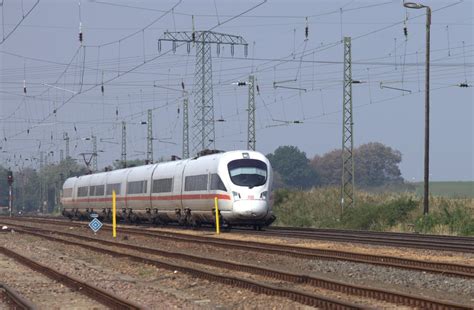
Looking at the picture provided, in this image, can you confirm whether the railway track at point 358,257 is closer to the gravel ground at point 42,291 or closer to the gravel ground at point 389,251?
the gravel ground at point 389,251

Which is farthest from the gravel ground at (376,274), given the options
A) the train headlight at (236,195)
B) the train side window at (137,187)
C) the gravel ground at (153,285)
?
the train side window at (137,187)

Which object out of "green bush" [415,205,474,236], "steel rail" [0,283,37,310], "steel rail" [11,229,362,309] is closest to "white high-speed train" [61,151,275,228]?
"green bush" [415,205,474,236]

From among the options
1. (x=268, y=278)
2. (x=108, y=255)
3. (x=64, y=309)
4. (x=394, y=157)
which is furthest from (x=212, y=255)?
(x=394, y=157)

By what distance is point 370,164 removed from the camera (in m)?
146

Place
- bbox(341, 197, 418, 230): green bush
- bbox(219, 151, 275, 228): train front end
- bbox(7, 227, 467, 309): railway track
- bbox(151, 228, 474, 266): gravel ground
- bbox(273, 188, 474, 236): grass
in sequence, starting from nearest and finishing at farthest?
1. bbox(7, 227, 467, 309): railway track
2. bbox(151, 228, 474, 266): gravel ground
3. bbox(219, 151, 275, 228): train front end
4. bbox(273, 188, 474, 236): grass
5. bbox(341, 197, 418, 230): green bush

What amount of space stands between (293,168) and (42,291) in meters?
129

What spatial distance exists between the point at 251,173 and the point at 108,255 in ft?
37.2

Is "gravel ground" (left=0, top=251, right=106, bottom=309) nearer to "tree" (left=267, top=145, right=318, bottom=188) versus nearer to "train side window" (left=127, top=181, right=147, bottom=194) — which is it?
"train side window" (left=127, top=181, right=147, bottom=194)

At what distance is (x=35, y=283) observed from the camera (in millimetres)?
17812

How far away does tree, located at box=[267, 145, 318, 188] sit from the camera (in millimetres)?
142375

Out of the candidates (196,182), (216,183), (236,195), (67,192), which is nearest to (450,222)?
(236,195)

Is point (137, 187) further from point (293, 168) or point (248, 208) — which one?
point (293, 168)

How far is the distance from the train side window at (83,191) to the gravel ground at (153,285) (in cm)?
3598

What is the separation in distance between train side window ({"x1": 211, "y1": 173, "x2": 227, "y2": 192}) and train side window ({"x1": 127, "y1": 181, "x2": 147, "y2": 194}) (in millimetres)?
11771
